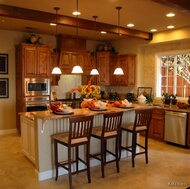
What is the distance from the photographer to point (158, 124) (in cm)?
604

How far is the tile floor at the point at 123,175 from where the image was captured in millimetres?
3492

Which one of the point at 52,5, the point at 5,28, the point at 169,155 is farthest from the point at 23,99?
the point at 169,155

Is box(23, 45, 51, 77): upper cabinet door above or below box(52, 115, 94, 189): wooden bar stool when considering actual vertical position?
above

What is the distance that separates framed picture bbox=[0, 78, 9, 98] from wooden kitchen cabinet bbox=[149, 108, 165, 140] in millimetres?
4179

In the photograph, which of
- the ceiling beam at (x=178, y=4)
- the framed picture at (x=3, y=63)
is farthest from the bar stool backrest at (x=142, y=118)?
the framed picture at (x=3, y=63)

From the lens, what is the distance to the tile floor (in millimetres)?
3492

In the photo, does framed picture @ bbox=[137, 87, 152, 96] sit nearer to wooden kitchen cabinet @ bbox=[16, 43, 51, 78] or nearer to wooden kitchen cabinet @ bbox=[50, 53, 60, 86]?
wooden kitchen cabinet @ bbox=[50, 53, 60, 86]

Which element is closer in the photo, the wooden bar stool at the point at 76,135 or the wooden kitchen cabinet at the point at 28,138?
the wooden bar stool at the point at 76,135

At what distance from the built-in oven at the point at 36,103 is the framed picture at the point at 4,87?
2.65ft

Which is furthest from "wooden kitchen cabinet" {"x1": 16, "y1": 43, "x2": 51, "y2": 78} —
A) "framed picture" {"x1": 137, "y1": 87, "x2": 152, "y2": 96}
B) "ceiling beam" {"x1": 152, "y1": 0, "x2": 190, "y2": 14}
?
"ceiling beam" {"x1": 152, "y1": 0, "x2": 190, "y2": 14}

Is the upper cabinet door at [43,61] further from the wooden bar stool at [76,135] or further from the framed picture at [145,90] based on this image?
the wooden bar stool at [76,135]

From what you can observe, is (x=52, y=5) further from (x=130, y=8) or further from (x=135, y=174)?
(x=135, y=174)

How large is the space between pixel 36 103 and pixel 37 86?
468 mm

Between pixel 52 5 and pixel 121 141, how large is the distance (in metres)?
2.96
